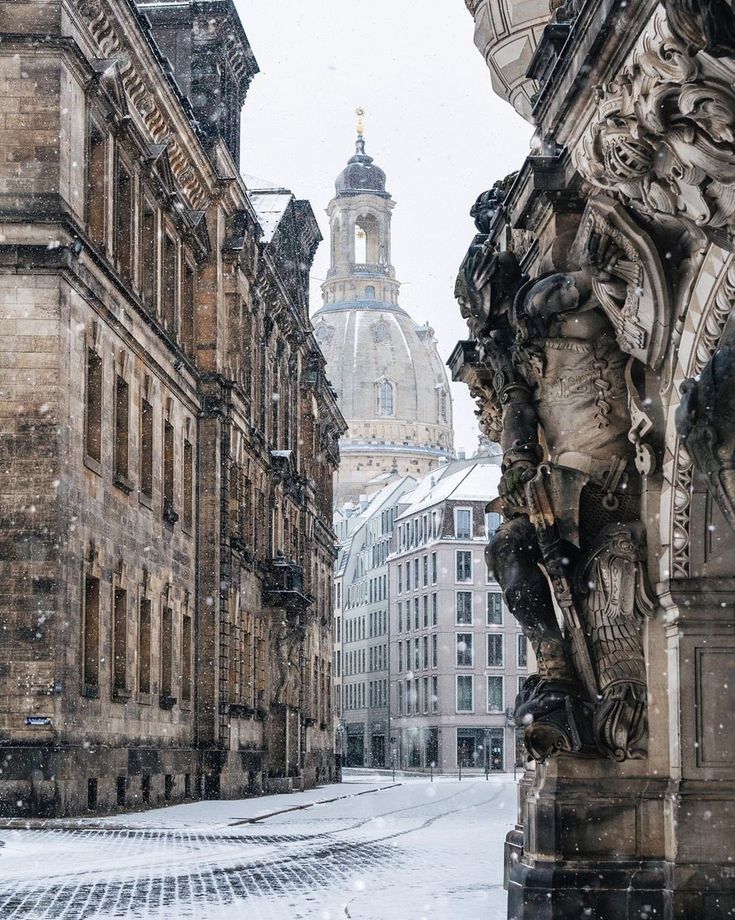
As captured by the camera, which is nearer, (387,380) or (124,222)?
(124,222)

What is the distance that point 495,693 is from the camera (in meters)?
118

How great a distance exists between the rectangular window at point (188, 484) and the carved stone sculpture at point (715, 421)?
3503 centimetres

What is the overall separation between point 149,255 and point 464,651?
80.6m

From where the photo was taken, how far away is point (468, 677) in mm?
118188

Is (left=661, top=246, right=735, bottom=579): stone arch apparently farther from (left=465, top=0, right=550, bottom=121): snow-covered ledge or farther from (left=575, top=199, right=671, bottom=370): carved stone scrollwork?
(left=465, top=0, right=550, bottom=121): snow-covered ledge

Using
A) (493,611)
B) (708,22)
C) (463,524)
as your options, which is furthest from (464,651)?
(708,22)

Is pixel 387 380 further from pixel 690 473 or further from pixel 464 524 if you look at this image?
pixel 690 473

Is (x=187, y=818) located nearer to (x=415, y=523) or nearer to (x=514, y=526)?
(x=514, y=526)

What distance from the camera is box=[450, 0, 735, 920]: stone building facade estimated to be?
33.5ft

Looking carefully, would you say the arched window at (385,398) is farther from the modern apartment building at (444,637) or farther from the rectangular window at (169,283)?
the rectangular window at (169,283)

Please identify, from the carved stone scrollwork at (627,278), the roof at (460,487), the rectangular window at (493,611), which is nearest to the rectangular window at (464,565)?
the rectangular window at (493,611)

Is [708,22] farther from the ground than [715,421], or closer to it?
farther from the ground

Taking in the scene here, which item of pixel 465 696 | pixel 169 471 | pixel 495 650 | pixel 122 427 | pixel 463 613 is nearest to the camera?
pixel 122 427

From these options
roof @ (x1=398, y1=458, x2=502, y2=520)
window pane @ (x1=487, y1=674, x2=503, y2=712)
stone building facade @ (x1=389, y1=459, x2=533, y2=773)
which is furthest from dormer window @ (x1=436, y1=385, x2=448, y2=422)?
window pane @ (x1=487, y1=674, x2=503, y2=712)
